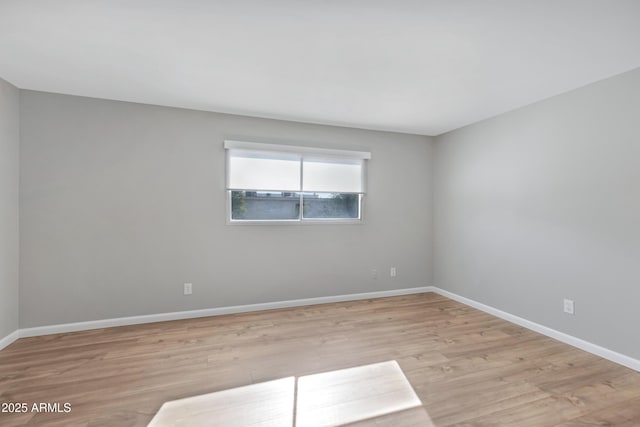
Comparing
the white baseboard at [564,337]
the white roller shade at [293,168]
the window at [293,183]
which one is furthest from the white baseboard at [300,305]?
the white roller shade at [293,168]

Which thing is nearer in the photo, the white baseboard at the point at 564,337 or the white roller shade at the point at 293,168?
the white baseboard at the point at 564,337

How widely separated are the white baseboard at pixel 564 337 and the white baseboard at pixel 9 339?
4.96 meters

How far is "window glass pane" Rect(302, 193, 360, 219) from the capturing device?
3.85 m

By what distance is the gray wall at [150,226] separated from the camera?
9.30ft

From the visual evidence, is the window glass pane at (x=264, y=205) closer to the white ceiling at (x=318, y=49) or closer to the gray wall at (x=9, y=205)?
the white ceiling at (x=318, y=49)

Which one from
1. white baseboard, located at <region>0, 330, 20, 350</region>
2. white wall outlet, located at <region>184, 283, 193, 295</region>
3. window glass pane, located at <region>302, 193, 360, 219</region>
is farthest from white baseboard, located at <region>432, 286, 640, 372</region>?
white baseboard, located at <region>0, 330, 20, 350</region>

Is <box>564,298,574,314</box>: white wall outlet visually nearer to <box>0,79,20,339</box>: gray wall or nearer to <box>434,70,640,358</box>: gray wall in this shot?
<box>434,70,640,358</box>: gray wall

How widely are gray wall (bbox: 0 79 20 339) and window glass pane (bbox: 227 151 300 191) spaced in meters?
1.94

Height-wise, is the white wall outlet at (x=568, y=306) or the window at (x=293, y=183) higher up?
the window at (x=293, y=183)

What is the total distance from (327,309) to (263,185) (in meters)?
1.76

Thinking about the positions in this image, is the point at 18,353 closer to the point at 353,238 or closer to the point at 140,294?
the point at 140,294

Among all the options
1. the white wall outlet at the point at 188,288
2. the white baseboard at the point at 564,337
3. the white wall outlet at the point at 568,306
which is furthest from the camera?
the white wall outlet at the point at 188,288

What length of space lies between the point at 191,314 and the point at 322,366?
1.81m

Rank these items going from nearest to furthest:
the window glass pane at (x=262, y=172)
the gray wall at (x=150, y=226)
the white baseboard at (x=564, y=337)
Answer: the white baseboard at (x=564, y=337), the gray wall at (x=150, y=226), the window glass pane at (x=262, y=172)
